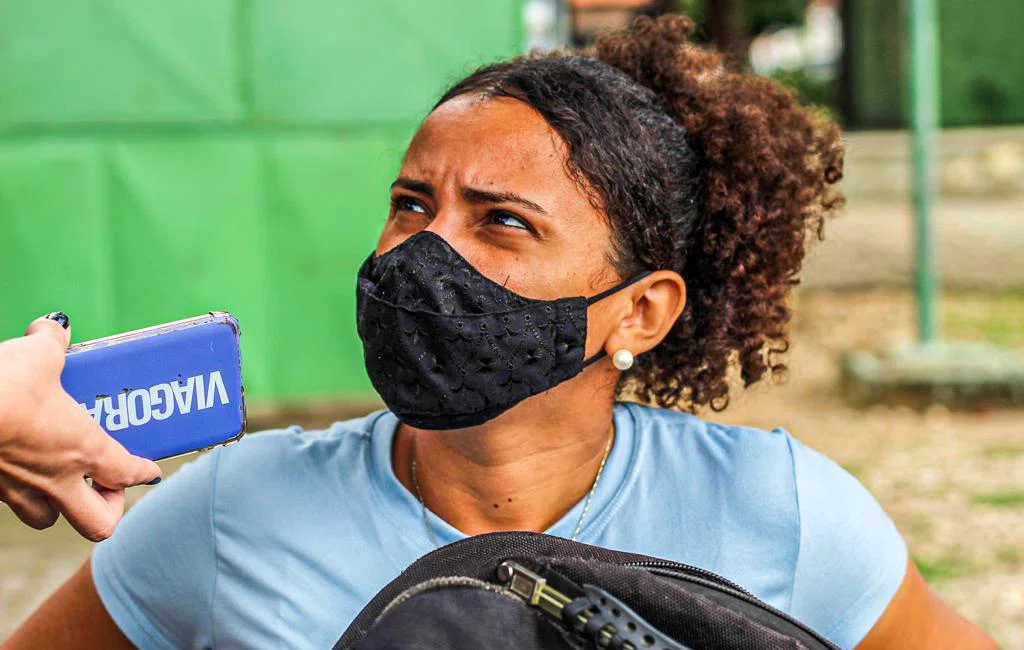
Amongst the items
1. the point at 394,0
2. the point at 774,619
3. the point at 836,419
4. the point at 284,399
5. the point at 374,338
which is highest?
the point at 394,0

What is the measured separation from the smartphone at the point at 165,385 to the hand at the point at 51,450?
4 cm

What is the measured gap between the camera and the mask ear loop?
2324 millimetres

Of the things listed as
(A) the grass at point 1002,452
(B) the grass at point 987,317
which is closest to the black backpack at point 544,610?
(A) the grass at point 1002,452

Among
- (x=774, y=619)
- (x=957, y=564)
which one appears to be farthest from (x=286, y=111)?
(x=774, y=619)

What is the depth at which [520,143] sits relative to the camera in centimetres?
227

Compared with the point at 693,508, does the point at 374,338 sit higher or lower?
higher

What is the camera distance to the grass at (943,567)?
495 centimetres

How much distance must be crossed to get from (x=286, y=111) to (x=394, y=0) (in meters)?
0.66

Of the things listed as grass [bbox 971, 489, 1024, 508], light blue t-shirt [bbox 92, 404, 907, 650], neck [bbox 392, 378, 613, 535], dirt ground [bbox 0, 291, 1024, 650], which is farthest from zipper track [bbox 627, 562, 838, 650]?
grass [bbox 971, 489, 1024, 508]

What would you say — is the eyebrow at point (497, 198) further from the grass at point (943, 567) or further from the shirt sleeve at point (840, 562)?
the grass at point (943, 567)

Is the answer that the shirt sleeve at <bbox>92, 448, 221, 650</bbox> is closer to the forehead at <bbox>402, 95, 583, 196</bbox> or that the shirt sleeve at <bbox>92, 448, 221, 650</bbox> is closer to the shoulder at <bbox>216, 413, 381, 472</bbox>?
the shoulder at <bbox>216, 413, 381, 472</bbox>

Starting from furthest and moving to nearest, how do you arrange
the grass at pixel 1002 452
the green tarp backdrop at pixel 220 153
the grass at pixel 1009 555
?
the grass at pixel 1002 452 < the green tarp backdrop at pixel 220 153 < the grass at pixel 1009 555

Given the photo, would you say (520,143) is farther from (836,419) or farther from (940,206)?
(940,206)

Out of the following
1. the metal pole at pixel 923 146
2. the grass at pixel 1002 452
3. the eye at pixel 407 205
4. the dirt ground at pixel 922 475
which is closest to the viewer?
the eye at pixel 407 205
